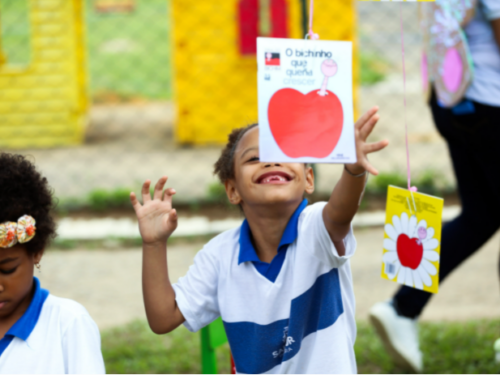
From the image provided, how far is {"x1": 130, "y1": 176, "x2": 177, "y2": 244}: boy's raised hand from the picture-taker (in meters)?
1.63

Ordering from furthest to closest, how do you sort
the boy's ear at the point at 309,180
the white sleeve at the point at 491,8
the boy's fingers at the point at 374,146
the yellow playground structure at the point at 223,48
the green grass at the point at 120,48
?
the green grass at the point at 120,48, the yellow playground structure at the point at 223,48, the white sleeve at the point at 491,8, the boy's ear at the point at 309,180, the boy's fingers at the point at 374,146

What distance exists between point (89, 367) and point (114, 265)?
256 cm

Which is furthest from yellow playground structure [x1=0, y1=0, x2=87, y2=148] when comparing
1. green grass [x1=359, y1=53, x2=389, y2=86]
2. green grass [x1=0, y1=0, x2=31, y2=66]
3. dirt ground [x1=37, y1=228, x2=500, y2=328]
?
green grass [x1=359, y1=53, x2=389, y2=86]

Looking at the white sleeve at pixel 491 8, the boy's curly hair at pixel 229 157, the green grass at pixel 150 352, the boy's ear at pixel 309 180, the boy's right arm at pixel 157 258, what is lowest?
the green grass at pixel 150 352

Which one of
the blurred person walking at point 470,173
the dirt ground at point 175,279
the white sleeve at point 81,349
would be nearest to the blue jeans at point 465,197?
the blurred person walking at point 470,173

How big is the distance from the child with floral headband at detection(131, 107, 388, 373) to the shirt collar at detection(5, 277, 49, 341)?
10.3 inches

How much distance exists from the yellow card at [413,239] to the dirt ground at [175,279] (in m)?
1.70

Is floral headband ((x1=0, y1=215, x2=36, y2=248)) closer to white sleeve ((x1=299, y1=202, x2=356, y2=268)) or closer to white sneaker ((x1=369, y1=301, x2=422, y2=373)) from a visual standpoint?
white sleeve ((x1=299, y1=202, x2=356, y2=268))

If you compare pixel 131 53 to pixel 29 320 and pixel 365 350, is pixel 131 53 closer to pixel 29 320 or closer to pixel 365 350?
pixel 365 350

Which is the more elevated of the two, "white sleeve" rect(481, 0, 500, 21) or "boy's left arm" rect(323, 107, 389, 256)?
"white sleeve" rect(481, 0, 500, 21)

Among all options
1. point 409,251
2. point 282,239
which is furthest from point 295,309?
point 409,251

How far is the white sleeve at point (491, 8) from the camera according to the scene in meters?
2.23

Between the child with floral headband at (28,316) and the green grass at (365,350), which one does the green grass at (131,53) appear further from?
the child with floral headband at (28,316)

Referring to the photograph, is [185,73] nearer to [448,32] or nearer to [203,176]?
[203,176]
